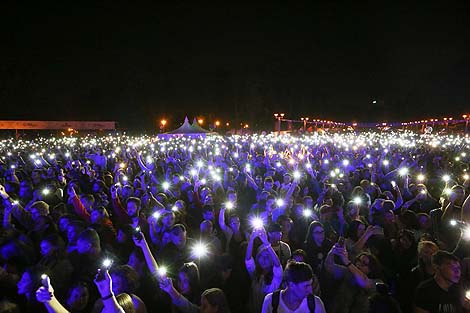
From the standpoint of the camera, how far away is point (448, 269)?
304 centimetres

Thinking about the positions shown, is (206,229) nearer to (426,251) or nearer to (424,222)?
(426,251)

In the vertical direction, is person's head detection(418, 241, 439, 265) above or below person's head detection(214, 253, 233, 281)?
above

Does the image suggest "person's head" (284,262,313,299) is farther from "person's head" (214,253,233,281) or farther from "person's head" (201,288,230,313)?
"person's head" (214,253,233,281)

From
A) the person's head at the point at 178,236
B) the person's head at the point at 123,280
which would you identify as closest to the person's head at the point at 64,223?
the person's head at the point at 178,236

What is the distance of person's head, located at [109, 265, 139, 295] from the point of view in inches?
127

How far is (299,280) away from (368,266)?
126 cm

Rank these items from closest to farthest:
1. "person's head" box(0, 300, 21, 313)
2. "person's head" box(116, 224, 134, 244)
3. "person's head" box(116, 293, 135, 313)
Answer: "person's head" box(116, 293, 135, 313), "person's head" box(0, 300, 21, 313), "person's head" box(116, 224, 134, 244)

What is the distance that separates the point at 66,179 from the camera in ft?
32.7

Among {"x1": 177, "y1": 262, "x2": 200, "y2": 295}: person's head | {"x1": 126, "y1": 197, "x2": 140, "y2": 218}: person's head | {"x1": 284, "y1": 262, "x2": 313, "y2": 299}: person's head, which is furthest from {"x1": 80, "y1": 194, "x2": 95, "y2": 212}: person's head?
{"x1": 284, "y1": 262, "x2": 313, "y2": 299}: person's head

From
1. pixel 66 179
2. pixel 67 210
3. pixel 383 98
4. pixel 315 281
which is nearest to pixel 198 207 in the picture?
pixel 67 210

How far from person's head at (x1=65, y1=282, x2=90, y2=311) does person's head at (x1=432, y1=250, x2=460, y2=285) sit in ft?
9.81

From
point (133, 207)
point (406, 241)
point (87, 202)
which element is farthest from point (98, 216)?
point (406, 241)

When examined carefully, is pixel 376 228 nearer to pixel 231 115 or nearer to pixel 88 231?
pixel 88 231

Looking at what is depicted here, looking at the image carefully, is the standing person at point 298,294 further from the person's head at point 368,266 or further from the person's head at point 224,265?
the person's head at point 224,265
